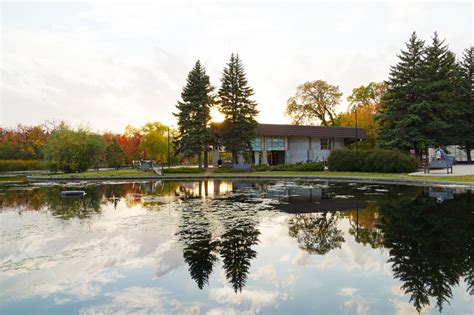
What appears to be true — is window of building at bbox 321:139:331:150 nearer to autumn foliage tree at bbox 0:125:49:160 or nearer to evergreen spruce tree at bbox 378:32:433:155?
evergreen spruce tree at bbox 378:32:433:155

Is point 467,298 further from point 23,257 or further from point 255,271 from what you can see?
point 23,257

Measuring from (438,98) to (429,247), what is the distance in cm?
3807

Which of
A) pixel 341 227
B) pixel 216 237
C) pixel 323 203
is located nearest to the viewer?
pixel 216 237

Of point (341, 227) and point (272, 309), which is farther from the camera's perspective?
point (341, 227)

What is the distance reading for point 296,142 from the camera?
54062mm

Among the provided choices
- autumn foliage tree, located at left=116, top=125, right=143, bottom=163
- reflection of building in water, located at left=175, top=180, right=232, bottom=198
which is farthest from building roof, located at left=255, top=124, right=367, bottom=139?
autumn foliage tree, located at left=116, top=125, right=143, bottom=163

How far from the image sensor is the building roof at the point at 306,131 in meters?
50.6

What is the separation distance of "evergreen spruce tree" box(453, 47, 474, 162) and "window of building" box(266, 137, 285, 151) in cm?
Result: 2148

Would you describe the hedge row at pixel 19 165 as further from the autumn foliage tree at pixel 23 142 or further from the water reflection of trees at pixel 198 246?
the water reflection of trees at pixel 198 246

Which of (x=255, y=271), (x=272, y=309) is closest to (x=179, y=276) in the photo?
(x=255, y=271)

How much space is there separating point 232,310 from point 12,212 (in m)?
13.9

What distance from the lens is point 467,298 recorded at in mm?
5977

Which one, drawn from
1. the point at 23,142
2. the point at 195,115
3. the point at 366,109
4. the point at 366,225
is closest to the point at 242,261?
the point at 366,225

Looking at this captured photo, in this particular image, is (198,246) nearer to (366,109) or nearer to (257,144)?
(257,144)
